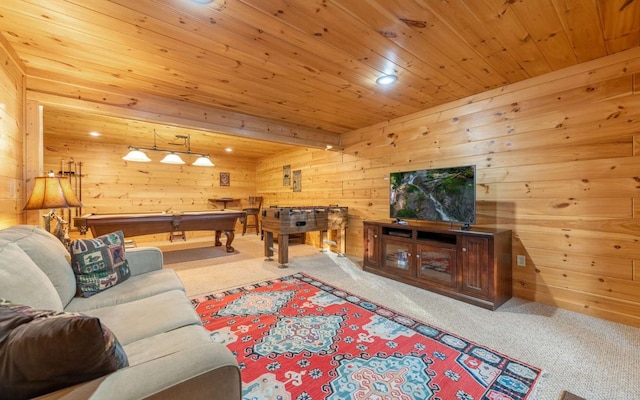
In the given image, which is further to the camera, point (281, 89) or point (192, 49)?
point (281, 89)

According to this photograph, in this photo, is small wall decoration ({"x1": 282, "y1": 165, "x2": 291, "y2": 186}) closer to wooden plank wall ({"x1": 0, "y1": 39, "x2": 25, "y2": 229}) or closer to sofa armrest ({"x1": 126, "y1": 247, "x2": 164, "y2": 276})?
sofa armrest ({"x1": 126, "y1": 247, "x2": 164, "y2": 276})

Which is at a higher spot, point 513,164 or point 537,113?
point 537,113

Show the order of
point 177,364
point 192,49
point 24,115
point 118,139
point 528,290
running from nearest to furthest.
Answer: point 177,364, point 192,49, point 24,115, point 528,290, point 118,139

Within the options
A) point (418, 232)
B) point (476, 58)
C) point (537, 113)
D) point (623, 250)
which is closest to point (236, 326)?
point (418, 232)

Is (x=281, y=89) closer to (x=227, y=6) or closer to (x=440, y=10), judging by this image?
(x=227, y=6)

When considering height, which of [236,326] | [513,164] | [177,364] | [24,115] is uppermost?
[24,115]

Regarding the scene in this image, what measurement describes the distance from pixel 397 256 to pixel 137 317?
2789mm

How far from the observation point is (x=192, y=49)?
222 centimetres

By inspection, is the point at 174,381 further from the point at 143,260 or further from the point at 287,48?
the point at 287,48

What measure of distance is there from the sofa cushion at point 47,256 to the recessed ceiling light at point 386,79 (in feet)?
9.86

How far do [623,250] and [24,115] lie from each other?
18.7ft

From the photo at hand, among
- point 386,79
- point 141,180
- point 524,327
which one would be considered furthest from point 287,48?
point 141,180

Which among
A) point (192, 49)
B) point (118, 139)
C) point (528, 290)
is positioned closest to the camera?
point (192, 49)

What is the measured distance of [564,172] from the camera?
8.52 feet
